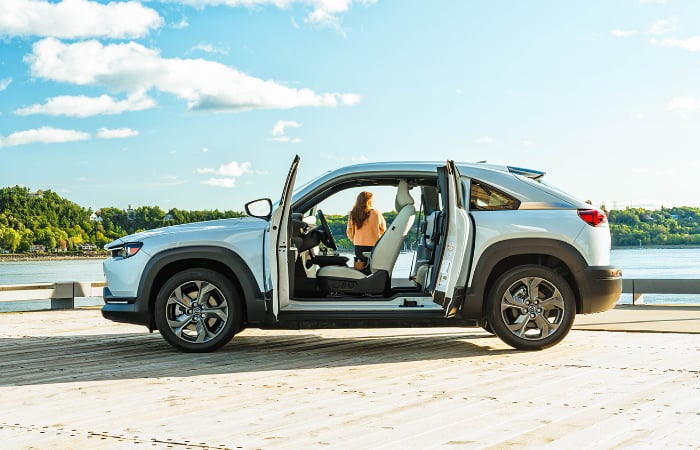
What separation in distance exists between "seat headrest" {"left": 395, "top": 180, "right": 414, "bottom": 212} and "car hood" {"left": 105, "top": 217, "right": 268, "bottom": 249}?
1.32 m

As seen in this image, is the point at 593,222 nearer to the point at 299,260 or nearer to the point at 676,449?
the point at 299,260

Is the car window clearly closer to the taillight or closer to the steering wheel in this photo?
the taillight

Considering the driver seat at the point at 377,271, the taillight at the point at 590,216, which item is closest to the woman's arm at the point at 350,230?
the driver seat at the point at 377,271

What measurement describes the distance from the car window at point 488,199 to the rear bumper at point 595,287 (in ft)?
3.10

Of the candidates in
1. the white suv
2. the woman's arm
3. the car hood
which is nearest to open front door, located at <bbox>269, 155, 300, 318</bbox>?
the white suv

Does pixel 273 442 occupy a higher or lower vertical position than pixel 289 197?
lower

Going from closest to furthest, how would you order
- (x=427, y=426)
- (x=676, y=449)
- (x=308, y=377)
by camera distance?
(x=676, y=449) → (x=427, y=426) → (x=308, y=377)

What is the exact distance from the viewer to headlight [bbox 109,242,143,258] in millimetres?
8578

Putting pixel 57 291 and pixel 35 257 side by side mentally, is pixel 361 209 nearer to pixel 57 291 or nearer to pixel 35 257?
pixel 57 291

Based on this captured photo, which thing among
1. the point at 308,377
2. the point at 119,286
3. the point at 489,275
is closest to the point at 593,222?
the point at 489,275

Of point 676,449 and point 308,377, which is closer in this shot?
point 676,449

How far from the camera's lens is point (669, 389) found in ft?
20.7

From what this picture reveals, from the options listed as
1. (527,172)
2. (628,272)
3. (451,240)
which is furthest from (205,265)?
(628,272)

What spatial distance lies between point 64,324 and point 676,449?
385 inches
